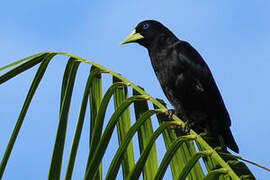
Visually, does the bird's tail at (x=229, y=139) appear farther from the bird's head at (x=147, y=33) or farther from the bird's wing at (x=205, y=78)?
the bird's head at (x=147, y=33)

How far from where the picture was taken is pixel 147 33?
3.89 meters

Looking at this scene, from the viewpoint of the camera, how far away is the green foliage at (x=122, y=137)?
150 centimetres

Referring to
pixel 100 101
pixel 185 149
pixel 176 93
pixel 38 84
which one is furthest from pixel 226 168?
pixel 176 93

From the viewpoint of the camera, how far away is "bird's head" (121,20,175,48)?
378cm

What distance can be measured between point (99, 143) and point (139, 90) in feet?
1.36

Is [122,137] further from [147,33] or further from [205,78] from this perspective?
[147,33]

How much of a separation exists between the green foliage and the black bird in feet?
4.01

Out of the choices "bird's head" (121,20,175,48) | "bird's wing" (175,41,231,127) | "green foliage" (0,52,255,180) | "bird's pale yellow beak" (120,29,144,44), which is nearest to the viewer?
"green foliage" (0,52,255,180)

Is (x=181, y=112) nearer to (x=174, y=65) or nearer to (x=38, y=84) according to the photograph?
(x=174, y=65)

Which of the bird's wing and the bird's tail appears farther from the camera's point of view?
the bird's wing

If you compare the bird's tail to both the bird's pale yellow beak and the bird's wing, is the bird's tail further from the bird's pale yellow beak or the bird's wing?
the bird's pale yellow beak

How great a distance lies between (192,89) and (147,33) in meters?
0.84

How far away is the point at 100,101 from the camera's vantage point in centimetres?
187

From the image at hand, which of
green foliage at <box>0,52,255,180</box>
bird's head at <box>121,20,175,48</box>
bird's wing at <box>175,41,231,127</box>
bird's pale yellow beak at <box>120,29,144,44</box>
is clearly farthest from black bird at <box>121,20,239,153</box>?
green foliage at <box>0,52,255,180</box>
